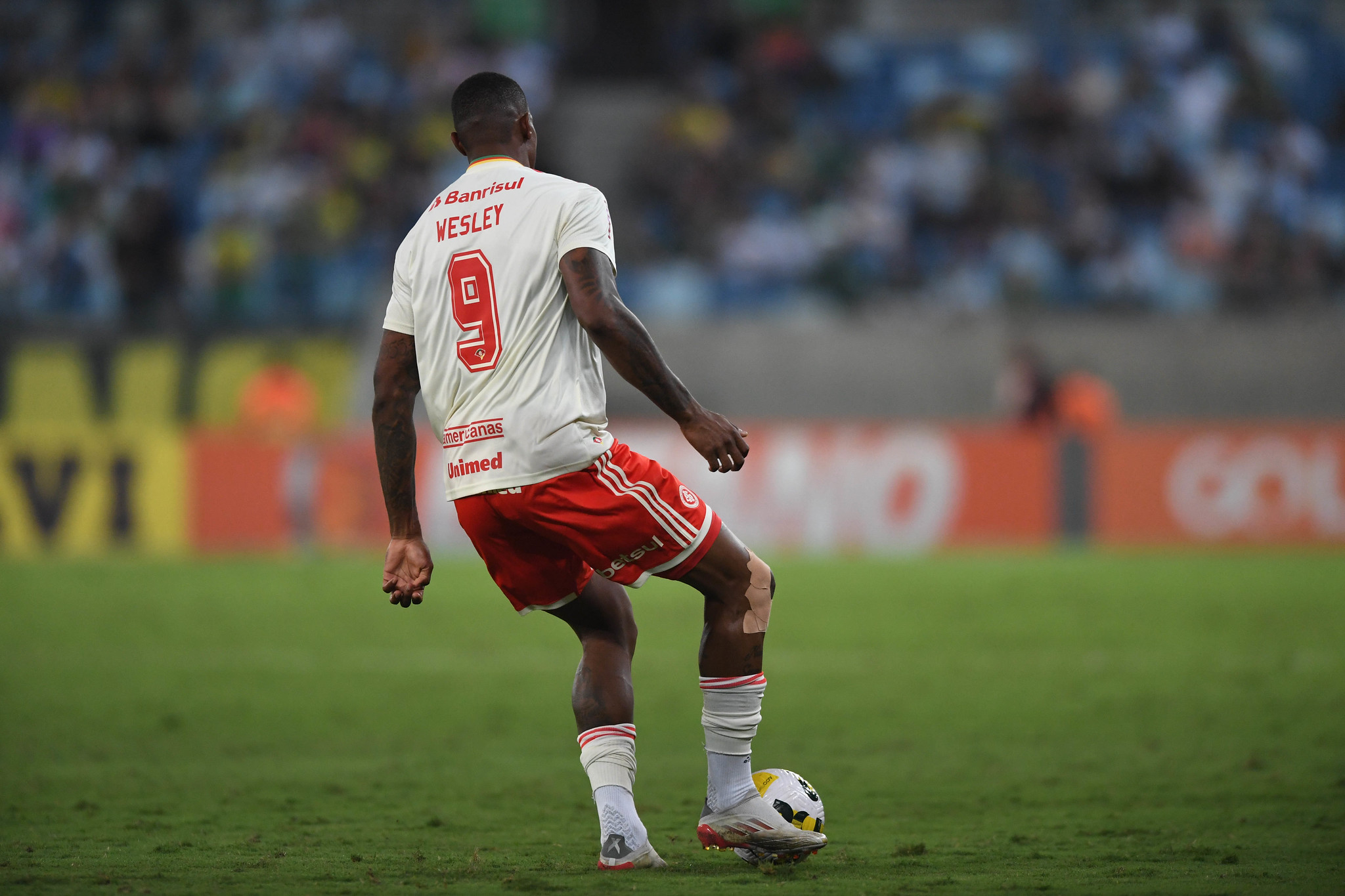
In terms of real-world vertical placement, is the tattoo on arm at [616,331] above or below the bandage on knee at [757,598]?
above

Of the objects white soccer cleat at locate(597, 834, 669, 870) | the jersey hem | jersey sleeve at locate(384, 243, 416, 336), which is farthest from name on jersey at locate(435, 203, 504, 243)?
white soccer cleat at locate(597, 834, 669, 870)

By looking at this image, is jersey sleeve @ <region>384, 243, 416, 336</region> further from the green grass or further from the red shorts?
the green grass

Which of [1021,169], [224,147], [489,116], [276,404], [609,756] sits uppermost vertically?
[224,147]

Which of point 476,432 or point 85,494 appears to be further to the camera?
point 85,494

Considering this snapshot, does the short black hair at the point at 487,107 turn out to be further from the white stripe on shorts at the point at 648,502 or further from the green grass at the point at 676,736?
the green grass at the point at 676,736

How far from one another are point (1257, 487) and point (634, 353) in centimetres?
1315

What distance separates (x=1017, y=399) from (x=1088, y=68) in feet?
21.0

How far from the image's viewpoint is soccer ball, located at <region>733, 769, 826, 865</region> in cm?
452

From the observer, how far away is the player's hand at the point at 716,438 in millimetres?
4266

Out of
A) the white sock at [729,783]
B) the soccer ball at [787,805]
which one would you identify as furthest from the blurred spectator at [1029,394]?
the white sock at [729,783]

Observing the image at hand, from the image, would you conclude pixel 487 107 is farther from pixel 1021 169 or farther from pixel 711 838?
pixel 1021 169

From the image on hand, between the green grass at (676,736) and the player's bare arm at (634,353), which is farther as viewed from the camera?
the green grass at (676,736)

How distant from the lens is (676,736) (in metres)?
7.32

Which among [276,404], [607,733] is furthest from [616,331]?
[276,404]
